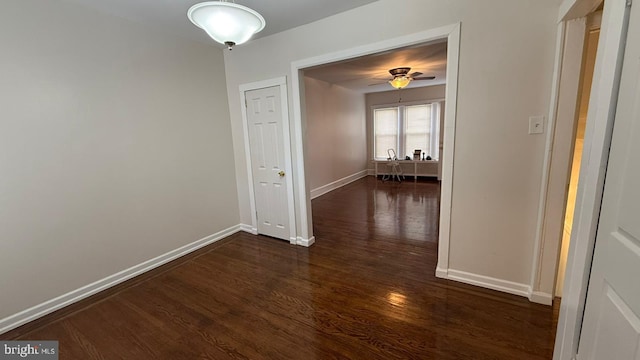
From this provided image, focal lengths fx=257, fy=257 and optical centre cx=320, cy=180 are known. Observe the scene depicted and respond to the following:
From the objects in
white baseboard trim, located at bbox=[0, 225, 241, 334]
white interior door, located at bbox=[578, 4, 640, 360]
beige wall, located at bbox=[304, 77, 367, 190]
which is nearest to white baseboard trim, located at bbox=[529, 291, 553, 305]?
white interior door, located at bbox=[578, 4, 640, 360]

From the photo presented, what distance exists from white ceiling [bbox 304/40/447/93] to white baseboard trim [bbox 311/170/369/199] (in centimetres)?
240

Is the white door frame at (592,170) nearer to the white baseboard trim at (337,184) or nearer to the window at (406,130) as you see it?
the white baseboard trim at (337,184)

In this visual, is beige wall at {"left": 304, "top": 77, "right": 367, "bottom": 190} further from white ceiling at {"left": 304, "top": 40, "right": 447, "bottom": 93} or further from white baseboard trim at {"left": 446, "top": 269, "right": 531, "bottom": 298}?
white baseboard trim at {"left": 446, "top": 269, "right": 531, "bottom": 298}

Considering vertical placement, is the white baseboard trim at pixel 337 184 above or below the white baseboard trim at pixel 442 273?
above

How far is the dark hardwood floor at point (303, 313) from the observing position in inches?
68.6

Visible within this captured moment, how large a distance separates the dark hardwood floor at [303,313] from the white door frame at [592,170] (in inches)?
21.4

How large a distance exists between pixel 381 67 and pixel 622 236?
4.15 m

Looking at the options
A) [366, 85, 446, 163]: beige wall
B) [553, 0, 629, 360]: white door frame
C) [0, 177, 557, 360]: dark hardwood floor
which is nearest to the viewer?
[553, 0, 629, 360]: white door frame

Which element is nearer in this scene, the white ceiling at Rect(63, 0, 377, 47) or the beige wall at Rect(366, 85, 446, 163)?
the white ceiling at Rect(63, 0, 377, 47)

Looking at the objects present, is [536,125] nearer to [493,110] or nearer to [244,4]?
[493,110]

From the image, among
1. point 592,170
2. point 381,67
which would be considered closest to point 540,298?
point 592,170

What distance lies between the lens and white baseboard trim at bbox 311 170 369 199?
19.1 ft

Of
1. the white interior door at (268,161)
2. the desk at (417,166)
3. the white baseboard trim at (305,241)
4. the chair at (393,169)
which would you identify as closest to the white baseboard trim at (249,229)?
the white interior door at (268,161)

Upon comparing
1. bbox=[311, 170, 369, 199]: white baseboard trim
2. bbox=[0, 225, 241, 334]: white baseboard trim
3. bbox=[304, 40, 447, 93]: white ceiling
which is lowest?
bbox=[0, 225, 241, 334]: white baseboard trim
